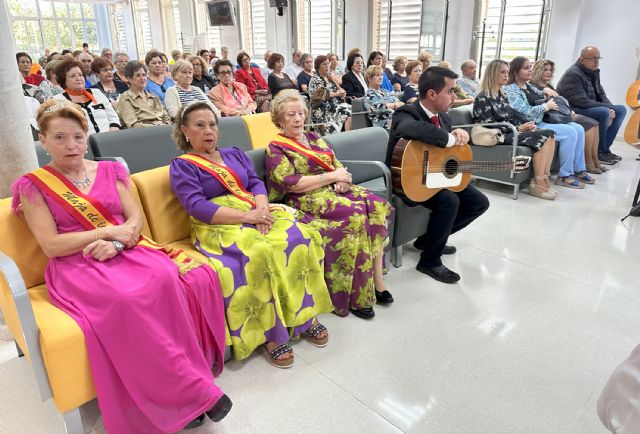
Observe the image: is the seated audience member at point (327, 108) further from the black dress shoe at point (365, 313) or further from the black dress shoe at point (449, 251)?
the black dress shoe at point (365, 313)

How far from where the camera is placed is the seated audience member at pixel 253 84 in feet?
21.2

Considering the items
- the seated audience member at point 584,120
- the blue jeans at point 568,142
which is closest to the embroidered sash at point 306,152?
the blue jeans at point 568,142

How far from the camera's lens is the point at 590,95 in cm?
545

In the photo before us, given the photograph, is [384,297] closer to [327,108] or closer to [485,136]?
[485,136]

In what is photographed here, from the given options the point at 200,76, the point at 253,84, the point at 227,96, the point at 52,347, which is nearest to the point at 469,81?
the point at 253,84

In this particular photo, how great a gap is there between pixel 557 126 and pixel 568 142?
0.68ft

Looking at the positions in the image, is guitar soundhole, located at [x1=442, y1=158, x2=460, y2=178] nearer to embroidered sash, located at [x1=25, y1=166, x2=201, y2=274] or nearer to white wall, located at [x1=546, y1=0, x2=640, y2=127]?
embroidered sash, located at [x1=25, y1=166, x2=201, y2=274]

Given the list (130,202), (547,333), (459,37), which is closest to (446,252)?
(547,333)

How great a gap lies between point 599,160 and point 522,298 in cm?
388

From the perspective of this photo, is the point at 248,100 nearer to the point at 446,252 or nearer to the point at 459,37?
the point at 446,252

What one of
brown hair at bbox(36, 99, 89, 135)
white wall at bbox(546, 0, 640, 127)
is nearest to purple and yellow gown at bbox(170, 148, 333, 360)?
brown hair at bbox(36, 99, 89, 135)

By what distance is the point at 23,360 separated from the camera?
205 cm

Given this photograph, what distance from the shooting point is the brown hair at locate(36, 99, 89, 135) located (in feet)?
5.60

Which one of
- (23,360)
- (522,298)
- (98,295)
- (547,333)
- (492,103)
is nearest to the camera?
(98,295)
